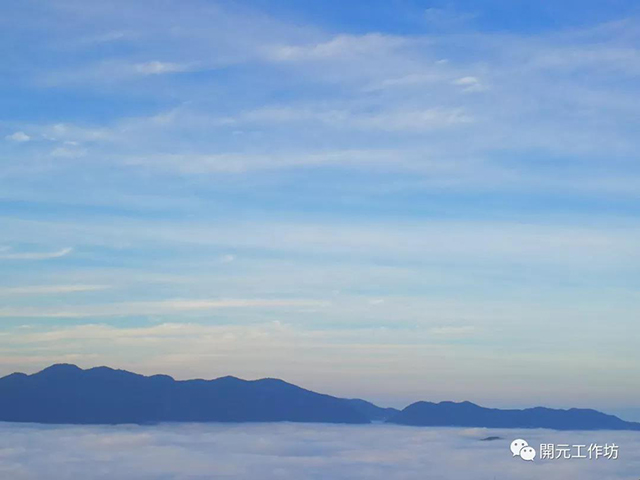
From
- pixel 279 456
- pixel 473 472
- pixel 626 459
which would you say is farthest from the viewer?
pixel 279 456

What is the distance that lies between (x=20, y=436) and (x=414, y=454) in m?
97.1

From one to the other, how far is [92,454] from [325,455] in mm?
44554

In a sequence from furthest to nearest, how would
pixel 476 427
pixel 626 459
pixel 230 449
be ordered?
pixel 476 427 → pixel 230 449 → pixel 626 459

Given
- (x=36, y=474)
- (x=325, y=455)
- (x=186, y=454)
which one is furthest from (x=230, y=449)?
(x=36, y=474)

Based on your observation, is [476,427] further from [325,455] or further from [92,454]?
[92,454]

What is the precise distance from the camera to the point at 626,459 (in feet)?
424

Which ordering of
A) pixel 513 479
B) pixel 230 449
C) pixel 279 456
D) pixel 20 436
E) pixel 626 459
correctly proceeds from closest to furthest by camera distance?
pixel 513 479
pixel 626 459
pixel 279 456
pixel 230 449
pixel 20 436

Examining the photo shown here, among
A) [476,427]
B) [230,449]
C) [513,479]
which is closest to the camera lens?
[513,479]

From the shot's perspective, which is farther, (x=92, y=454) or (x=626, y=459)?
(x=92, y=454)

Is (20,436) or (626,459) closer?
(626,459)

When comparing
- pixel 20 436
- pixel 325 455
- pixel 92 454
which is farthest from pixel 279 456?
pixel 20 436

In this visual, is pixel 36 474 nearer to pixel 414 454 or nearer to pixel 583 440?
pixel 414 454

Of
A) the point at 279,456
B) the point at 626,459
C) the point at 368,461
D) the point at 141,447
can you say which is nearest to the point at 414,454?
the point at 368,461

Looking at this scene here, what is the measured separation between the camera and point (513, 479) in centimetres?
10575
